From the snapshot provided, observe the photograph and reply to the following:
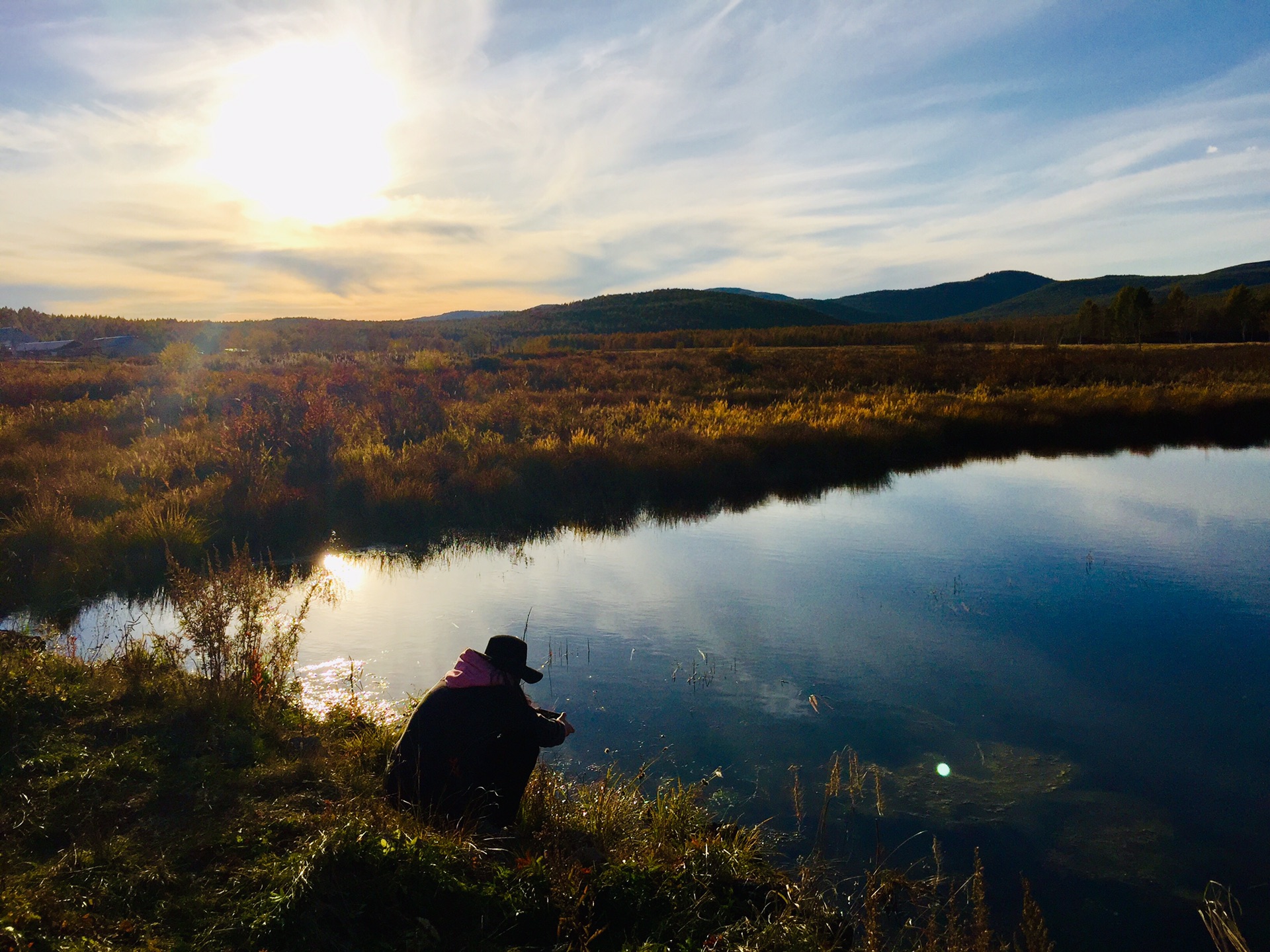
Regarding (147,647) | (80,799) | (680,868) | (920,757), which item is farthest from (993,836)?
Answer: (147,647)

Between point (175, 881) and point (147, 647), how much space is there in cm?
490

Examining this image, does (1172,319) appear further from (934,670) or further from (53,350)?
(53,350)

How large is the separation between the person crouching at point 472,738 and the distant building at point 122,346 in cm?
5053

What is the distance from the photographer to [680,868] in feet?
13.7

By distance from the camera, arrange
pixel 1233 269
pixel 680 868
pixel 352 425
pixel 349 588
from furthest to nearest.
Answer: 1. pixel 1233 269
2. pixel 352 425
3. pixel 349 588
4. pixel 680 868

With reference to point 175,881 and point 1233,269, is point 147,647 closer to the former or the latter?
point 175,881

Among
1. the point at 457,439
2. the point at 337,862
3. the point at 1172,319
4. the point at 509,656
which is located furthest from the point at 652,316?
the point at 337,862

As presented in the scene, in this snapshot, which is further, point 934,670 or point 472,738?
point 934,670

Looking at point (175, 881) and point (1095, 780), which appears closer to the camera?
point (175, 881)

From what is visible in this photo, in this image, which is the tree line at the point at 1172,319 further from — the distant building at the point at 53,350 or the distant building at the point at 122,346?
the distant building at the point at 53,350

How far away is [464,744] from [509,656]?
536mm

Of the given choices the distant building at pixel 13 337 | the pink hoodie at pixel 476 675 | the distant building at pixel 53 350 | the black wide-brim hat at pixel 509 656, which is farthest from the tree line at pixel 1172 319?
the distant building at pixel 13 337

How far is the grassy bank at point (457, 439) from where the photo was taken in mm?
11812

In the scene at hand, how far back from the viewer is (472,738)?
436 cm
